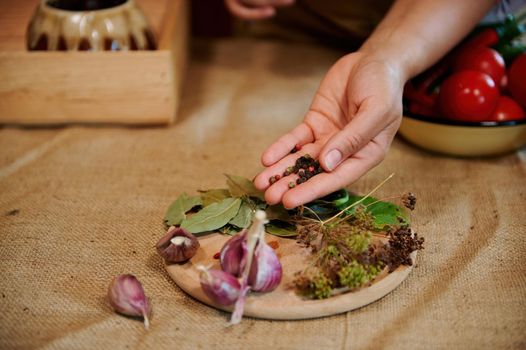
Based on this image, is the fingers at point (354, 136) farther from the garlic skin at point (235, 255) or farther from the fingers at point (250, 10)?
the fingers at point (250, 10)

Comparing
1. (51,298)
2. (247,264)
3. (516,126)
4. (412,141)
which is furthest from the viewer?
(412,141)

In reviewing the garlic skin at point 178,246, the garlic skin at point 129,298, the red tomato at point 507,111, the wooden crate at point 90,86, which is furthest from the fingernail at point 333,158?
the wooden crate at point 90,86

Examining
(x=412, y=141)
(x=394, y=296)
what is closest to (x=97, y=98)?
(x=412, y=141)

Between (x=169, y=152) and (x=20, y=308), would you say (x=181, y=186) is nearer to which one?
(x=169, y=152)

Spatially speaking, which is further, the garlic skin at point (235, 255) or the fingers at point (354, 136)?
the fingers at point (354, 136)

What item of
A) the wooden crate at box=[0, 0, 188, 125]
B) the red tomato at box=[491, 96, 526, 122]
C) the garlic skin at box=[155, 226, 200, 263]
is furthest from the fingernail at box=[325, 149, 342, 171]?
the wooden crate at box=[0, 0, 188, 125]
